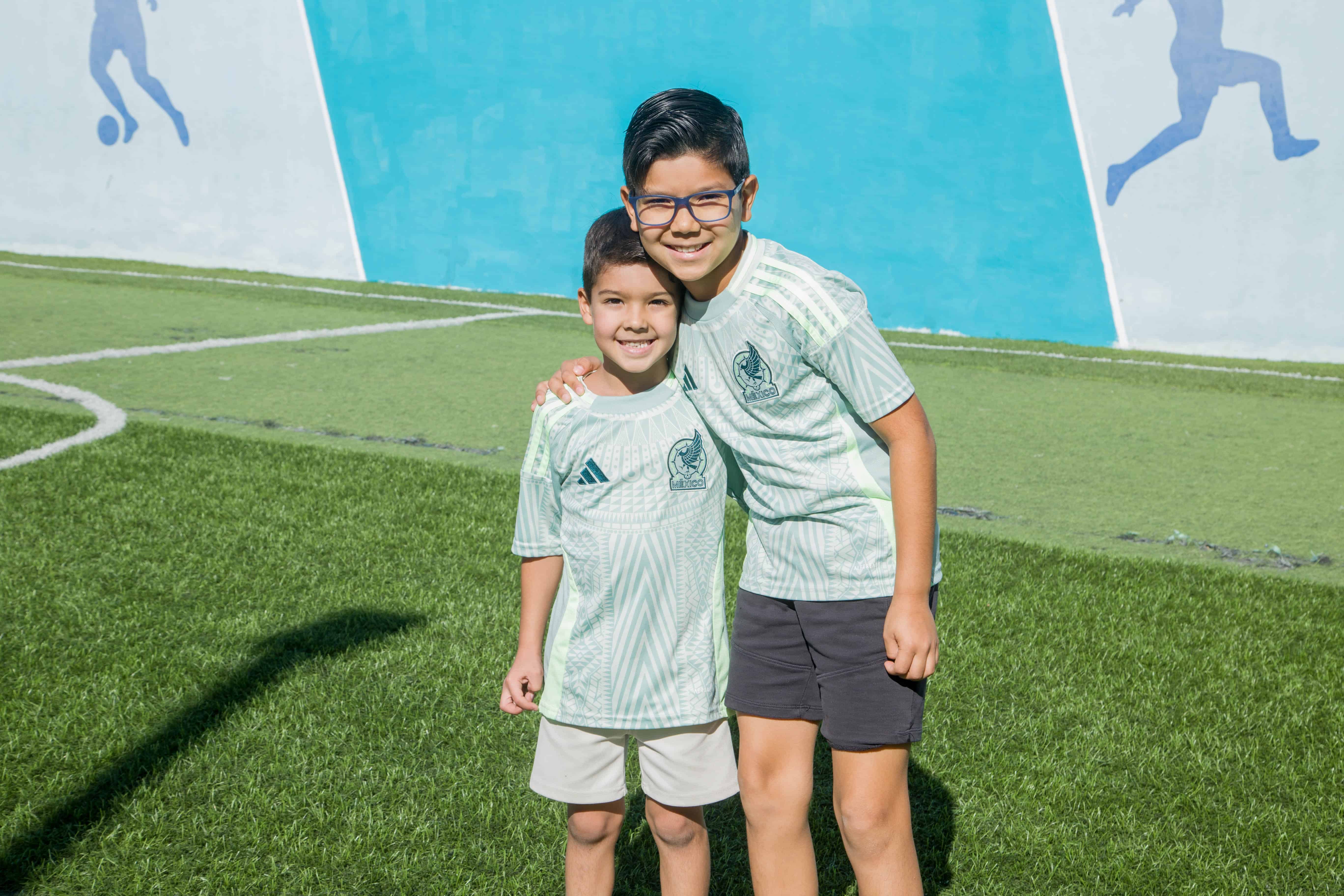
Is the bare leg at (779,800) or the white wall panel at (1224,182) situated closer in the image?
the bare leg at (779,800)

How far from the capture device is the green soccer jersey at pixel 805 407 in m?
1.86

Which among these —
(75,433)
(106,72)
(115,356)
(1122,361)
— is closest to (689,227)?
(75,433)

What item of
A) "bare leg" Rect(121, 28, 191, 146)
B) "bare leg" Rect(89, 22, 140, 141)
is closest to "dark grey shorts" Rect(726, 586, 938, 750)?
"bare leg" Rect(121, 28, 191, 146)

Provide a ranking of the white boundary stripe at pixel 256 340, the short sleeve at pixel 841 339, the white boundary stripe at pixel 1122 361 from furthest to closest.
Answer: the white boundary stripe at pixel 1122 361
the white boundary stripe at pixel 256 340
the short sleeve at pixel 841 339

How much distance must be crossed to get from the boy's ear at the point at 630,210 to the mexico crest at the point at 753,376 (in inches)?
10.5

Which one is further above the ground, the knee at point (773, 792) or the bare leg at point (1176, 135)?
the bare leg at point (1176, 135)

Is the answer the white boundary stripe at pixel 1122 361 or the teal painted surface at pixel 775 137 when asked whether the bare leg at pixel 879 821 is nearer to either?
the white boundary stripe at pixel 1122 361

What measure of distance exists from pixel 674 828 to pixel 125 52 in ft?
47.5

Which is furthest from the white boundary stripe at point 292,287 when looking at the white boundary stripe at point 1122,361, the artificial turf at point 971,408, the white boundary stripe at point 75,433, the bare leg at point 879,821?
the bare leg at point 879,821

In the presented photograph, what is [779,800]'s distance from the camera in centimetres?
202

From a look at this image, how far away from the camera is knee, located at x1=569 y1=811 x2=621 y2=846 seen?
2.09 m

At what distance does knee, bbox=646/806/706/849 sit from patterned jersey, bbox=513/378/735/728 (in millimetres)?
192

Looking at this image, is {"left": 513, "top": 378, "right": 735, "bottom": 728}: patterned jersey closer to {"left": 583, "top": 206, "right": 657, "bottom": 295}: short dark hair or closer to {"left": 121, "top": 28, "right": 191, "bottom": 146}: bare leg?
{"left": 583, "top": 206, "right": 657, "bottom": 295}: short dark hair

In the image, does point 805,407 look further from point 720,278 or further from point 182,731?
point 182,731
